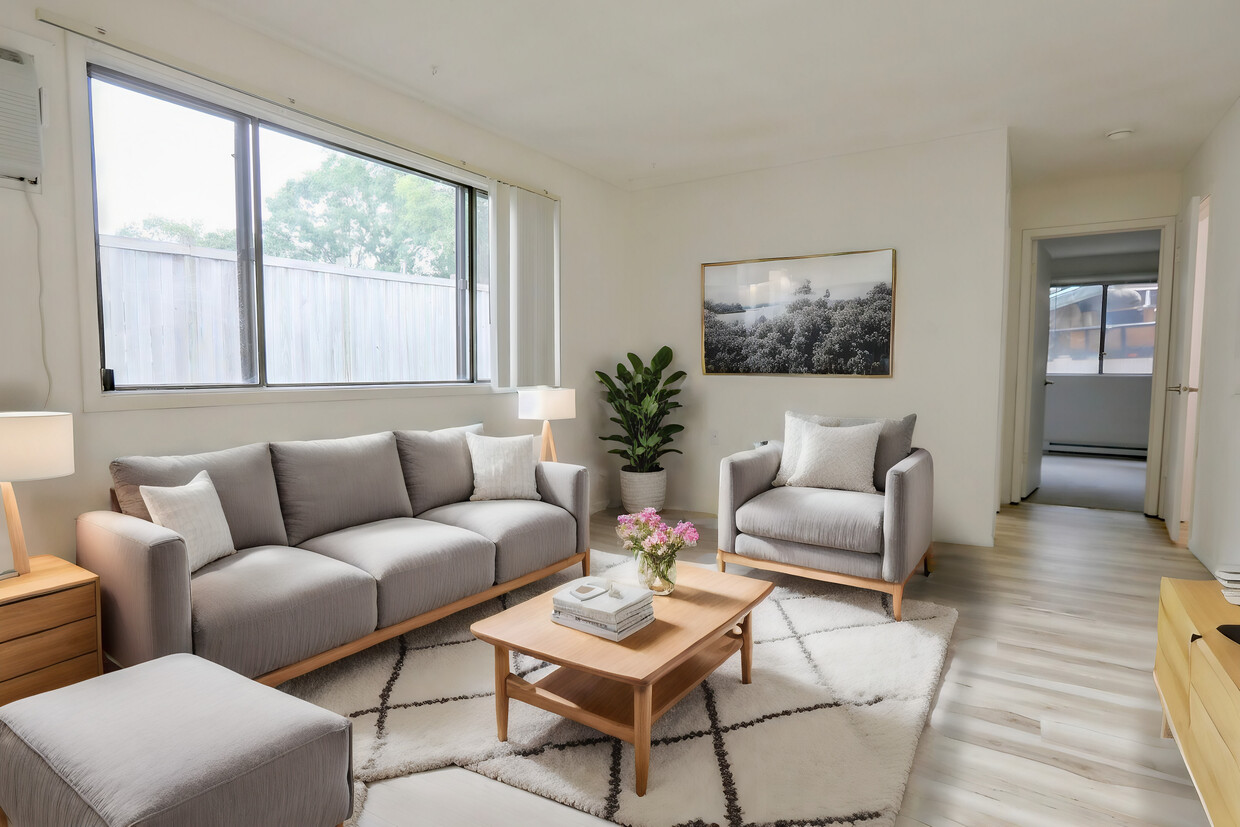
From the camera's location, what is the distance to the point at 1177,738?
6.39ft

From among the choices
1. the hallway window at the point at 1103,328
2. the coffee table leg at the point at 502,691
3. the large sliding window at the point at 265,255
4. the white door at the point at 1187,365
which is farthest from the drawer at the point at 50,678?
the hallway window at the point at 1103,328

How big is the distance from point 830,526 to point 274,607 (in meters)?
2.38

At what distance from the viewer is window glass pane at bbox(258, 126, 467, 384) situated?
3328 mm

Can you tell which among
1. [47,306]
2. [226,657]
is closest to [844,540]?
[226,657]

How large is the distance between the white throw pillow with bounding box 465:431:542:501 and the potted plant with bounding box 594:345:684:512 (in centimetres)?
144

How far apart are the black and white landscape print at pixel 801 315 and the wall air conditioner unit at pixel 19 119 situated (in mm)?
3962

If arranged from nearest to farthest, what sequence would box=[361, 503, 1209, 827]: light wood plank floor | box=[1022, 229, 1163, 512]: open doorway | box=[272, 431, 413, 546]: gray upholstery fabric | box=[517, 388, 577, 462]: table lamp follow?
box=[361, 503, 1209, 827]: light wood plank floor → box=[272, 431, 413, 546]: gray upholstery fabric → box=[517, 388, 577, 462]: table lamp → box=[1022, 229, 1163, 512]: open doorway

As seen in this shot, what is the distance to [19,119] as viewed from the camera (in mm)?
2340

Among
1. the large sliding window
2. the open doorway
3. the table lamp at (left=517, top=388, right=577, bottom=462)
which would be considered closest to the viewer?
the large sliding window

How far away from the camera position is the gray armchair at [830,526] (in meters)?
3.15

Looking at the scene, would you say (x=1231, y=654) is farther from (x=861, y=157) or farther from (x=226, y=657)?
(x=861, y=157)

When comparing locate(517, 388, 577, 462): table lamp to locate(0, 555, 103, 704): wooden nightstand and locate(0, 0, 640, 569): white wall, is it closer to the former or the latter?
locate(0, 0, 640, 569): white wall

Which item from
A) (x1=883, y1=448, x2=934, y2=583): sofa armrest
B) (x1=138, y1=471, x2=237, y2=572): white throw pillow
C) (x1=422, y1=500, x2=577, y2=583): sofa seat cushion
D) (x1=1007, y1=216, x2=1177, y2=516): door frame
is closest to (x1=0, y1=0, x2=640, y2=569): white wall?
(x1=138, y1=471, x2=237, y2=572): white throw pillow

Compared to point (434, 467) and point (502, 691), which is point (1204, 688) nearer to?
point (502, 691)
